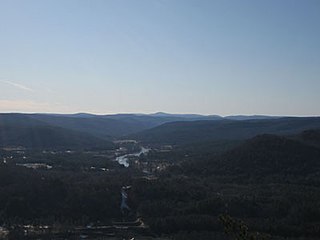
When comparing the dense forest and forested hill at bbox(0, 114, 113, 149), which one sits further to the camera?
forested hill at bbox(0, 114, 113, 149)

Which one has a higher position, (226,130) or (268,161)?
(226,130)

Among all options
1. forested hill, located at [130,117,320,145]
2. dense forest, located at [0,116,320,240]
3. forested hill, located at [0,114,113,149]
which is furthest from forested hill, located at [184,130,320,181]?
forested hill, located at [130,117,320,145]

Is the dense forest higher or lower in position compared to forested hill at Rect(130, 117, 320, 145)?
lower

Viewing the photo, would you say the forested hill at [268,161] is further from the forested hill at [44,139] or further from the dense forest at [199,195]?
the forested hill at [44,139]

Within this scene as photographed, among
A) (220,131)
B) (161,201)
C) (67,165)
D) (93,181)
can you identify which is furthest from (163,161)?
(220,131)

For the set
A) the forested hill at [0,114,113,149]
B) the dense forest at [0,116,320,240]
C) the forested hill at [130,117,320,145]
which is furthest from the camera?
the forested hill at [130,117,320,145]

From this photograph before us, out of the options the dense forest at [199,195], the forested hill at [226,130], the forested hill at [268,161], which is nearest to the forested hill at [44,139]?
the forested hill at [226,130]

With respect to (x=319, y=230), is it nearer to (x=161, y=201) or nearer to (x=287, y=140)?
(x=161, y=201)

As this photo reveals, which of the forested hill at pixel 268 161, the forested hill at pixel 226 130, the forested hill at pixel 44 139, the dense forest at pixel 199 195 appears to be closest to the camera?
the dense forest at pixel 199 195

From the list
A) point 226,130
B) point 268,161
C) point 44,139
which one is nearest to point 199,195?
point 268,161

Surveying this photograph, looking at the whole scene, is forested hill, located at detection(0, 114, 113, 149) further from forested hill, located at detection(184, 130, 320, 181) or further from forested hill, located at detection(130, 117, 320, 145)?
forested hill, located at detection(184, 130, 320, 181)

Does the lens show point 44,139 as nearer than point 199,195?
No

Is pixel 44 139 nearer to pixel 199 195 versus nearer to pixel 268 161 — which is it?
pixel 268 161
